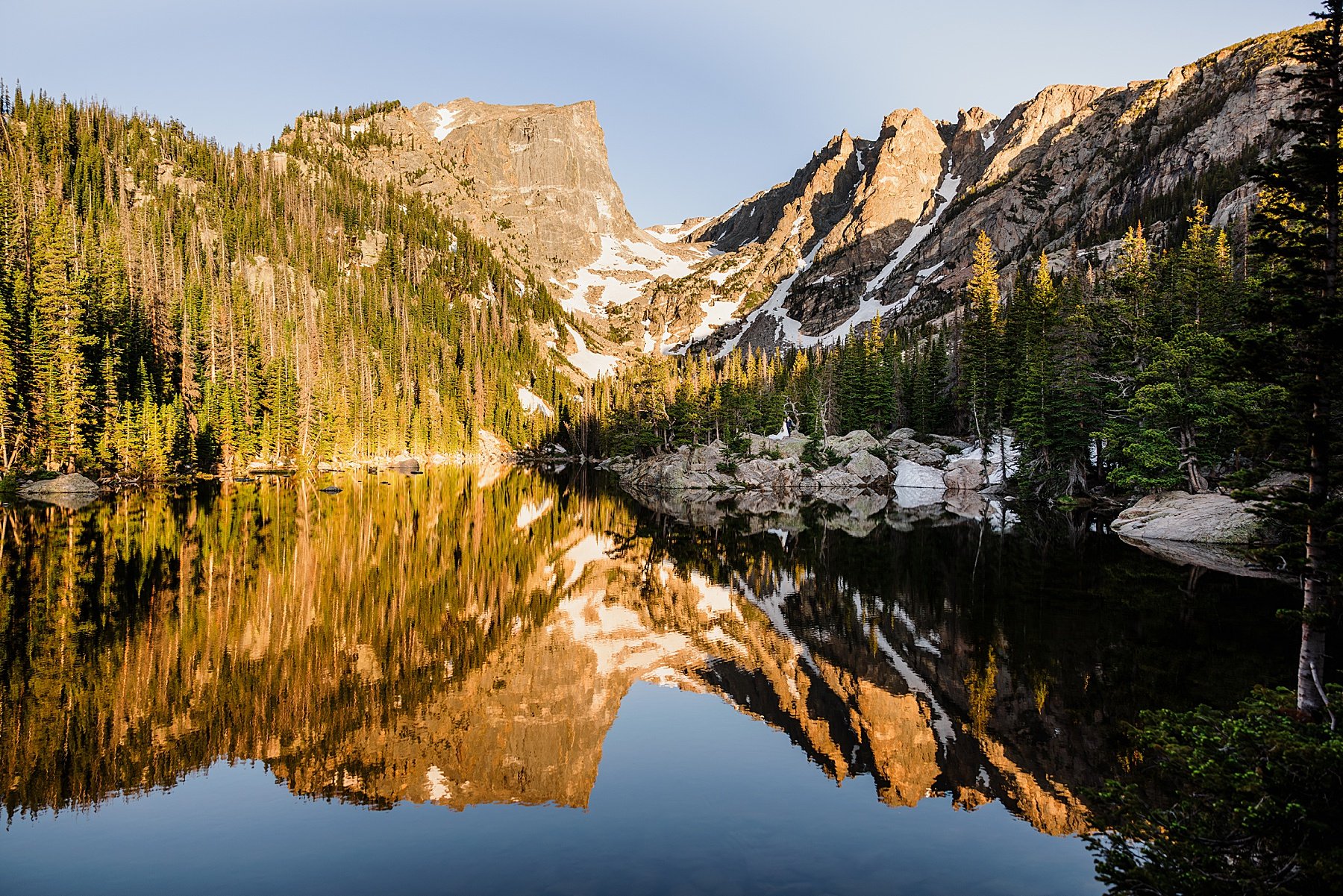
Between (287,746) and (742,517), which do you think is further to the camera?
(742,517)

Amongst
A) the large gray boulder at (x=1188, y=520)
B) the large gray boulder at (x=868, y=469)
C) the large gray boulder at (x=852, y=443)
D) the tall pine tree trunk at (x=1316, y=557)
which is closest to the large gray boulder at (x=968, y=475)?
the large gray boulder at (x=868, y=469)

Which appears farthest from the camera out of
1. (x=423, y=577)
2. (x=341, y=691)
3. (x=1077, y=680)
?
(x=423, y=577)

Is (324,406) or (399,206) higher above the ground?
(399,206)

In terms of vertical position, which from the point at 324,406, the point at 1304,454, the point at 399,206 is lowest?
the point at 1304,454

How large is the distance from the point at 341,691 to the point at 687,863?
875 centimetres

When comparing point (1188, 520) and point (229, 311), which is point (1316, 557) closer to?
point (1188, 520)

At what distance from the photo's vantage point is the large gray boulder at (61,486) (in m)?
48.6

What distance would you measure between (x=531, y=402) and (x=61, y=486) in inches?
4268

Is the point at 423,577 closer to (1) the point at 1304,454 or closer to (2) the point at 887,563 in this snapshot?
(2) the point at 887,563

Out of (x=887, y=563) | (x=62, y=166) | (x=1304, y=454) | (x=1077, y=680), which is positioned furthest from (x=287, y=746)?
(x=62, y=166)

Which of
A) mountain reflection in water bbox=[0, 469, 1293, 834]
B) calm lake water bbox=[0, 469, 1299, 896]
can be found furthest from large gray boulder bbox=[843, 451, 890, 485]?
calm lake water bbox=[0, 469, 1299, 896]

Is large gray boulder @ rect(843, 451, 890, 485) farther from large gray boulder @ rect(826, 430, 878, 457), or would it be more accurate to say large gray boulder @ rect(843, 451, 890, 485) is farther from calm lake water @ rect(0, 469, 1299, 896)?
calm lake water @ rect(0, 469, 1299, 896)

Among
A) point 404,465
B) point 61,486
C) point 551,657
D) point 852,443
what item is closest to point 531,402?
point 404,465

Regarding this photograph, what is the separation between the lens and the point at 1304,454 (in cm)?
1138
